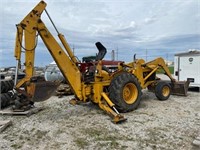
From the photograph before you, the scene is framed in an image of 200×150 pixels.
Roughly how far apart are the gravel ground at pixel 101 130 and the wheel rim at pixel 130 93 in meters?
0.37

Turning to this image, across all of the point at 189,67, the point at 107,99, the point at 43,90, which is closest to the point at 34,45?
the point at 43,90

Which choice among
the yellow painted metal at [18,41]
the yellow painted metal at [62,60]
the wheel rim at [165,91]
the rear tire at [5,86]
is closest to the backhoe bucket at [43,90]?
the yellow painted metal at [62,60]

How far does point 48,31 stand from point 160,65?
15.8 feet

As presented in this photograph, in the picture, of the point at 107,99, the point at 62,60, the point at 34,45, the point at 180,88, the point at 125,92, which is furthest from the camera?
the point at 180,88

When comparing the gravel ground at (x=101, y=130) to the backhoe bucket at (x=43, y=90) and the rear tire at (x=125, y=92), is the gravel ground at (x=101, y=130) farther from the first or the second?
the backhoe bucket at (x=43, y=90)

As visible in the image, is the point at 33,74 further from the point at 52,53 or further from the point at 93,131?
the point at 93,131

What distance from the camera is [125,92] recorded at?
22.4 feet

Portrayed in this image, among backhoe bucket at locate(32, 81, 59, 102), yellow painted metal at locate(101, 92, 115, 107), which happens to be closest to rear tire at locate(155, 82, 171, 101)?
yellow painted metal at locate(101, 92, 115, 107)

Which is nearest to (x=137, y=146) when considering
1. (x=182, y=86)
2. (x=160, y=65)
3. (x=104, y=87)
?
(x=104, y=87)

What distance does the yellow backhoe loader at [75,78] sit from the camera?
564 cm

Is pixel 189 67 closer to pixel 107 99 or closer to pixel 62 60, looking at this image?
pixel 107 99

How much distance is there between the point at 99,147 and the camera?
4223 mm

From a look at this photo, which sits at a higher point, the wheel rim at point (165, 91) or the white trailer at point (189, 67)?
the white trailer at point (189, 67)

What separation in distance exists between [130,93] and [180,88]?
134 inches
